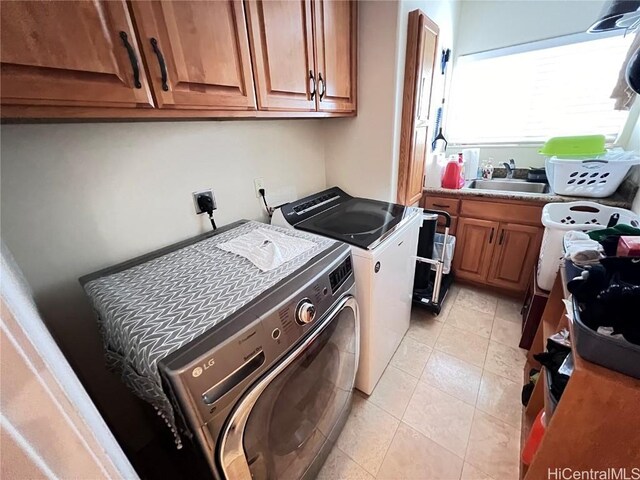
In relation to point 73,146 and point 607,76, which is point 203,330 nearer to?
→ point 73,146

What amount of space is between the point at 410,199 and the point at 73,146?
1.70 metres

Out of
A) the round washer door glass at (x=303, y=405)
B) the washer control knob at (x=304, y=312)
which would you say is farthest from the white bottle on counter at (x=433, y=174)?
the washer control knob at (x=304, y=312)

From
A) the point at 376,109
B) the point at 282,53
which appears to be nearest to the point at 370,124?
the point at 376,109

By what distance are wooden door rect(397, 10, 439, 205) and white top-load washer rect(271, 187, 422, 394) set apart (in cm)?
30

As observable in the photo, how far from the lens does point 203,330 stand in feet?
1.95

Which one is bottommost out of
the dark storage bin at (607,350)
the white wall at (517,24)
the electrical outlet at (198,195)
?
the dark storage bin at (607,350)

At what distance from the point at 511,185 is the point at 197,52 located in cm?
239

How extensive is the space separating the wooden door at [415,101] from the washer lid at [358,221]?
0.27 metres

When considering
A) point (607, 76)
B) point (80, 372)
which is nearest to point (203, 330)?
point (80, 372)

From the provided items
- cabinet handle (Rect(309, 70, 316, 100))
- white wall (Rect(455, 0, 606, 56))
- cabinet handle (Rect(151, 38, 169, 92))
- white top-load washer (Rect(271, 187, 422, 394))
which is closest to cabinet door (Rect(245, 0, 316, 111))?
cabinet handle (Rect(309, 70, 316, 100))

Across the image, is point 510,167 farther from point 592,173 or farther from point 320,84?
point 320,84

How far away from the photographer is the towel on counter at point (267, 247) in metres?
0.88

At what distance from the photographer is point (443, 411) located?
133 centimetres

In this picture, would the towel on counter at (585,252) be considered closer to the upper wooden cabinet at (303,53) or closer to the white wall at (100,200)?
the upper wooden cabinet at (303,53)
